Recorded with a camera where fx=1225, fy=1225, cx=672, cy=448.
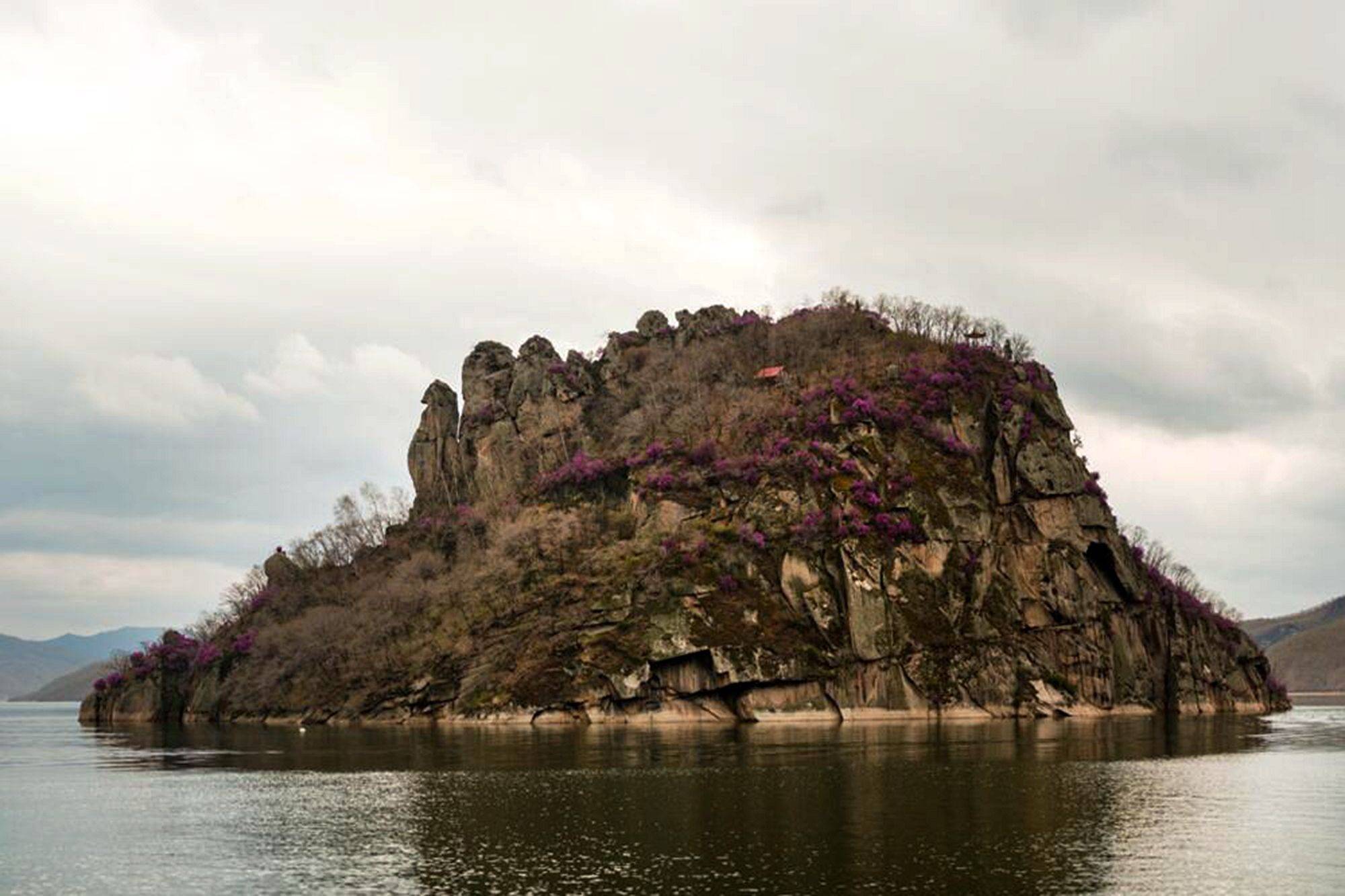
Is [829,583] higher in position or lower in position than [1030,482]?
lower

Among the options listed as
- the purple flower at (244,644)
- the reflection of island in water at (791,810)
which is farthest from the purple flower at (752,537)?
the purple flower at (244,644)

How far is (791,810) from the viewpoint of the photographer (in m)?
62.4

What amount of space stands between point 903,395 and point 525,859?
138470 mm

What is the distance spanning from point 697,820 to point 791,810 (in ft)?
18.0

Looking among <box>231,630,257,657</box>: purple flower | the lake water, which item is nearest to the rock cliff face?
<box>231,630,257,657</box>: purple flower

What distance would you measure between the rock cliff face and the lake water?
4015cm

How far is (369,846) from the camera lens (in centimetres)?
5522

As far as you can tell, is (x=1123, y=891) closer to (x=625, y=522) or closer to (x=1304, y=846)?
(x=1304, y=846)

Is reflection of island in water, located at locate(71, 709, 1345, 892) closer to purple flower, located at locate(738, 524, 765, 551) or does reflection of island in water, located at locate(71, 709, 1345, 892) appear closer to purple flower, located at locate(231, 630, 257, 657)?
purple flower, located at locate(738, 524, 765, 551)

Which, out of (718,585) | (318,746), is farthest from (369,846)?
(718,585)

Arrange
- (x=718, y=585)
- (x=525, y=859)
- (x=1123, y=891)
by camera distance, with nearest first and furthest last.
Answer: (x=1123, y=891) → (x=525, y=859) → (x=718, y=585)

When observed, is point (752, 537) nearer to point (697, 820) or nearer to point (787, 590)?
point (787, 590)

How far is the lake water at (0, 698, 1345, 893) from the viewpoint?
153ft

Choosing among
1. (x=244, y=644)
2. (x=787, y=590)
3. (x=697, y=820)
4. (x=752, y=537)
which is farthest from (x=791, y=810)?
(x=244, y=644)
